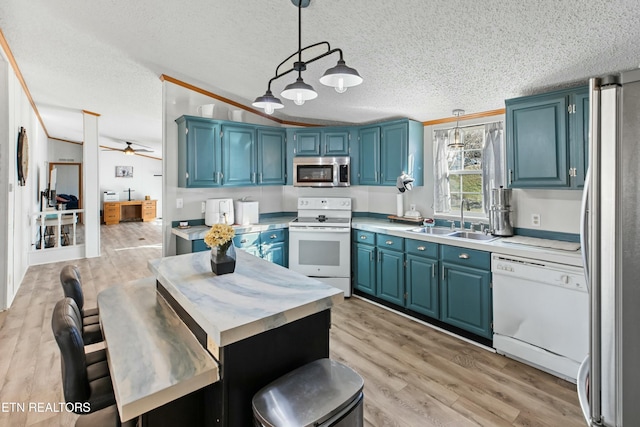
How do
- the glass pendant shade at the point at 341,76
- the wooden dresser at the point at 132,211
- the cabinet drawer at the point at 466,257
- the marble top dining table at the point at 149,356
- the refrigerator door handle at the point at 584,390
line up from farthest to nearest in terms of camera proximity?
the wooden dresser at the point at 132,211 → the cabinet drawer at the point at 466,257 → the glass pendant shade at the point at 341,76 → the marble top dining table at the point at 149,356 → the refrigerator door handle at the point at 584,390

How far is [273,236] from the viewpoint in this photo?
3943mm

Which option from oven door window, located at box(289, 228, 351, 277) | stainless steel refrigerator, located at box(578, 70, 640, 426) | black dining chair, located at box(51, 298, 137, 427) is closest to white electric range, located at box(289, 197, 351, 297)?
oven door window, located at box(289, 228, 351, 277)

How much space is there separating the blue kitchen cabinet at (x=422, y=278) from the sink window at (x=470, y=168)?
2.88ft

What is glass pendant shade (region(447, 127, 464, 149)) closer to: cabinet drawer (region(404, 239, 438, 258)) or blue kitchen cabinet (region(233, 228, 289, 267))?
cabinet drawer (region(404, 239, 438, 258))

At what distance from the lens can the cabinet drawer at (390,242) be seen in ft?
11.1

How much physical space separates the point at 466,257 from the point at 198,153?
295 centimetres

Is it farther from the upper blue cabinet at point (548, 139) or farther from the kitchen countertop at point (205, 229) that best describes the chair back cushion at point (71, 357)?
the upper blue cabinet at point (548, 139)

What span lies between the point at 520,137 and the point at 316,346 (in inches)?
96.1

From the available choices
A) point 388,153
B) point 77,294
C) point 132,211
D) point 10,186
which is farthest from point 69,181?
point 388,153

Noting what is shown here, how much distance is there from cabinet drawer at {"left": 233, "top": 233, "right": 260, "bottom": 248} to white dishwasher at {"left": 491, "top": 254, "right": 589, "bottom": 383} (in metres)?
2.43

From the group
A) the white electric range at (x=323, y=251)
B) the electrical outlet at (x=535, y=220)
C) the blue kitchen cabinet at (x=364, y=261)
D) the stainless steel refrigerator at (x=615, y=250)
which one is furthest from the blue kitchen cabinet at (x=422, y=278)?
the stainless steel refrigerator at (x=615, y=250)

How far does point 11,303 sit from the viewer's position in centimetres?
372

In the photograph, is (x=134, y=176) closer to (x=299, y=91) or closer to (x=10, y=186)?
(x=10, y=186)

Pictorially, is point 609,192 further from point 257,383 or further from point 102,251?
point 102,251
